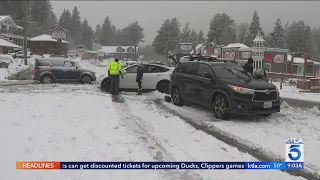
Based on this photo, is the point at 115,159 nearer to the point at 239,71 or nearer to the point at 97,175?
the point at 97,175

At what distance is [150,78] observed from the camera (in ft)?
47.3

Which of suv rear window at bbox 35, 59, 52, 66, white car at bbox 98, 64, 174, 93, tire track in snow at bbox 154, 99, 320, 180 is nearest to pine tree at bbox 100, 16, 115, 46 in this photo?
suv rear window at bbox 35, 59, 52, 66

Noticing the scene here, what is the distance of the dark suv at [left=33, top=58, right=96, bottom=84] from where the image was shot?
18109 millimetres

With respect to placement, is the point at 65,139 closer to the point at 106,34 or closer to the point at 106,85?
the point at 106,85

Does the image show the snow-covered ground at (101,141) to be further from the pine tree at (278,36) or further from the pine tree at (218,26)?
the pine tree at (218,26)

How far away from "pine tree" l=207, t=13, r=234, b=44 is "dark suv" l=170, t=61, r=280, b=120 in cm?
8737

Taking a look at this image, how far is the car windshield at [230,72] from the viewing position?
951 cm

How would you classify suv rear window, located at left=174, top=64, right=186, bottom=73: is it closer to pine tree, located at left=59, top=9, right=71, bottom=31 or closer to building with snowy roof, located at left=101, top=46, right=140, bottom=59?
building with snowy roof, located at left=101, top=46, right=140, bottom=59

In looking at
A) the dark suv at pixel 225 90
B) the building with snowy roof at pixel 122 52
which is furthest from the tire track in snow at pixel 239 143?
the building with snowy roof at pixel 122 52

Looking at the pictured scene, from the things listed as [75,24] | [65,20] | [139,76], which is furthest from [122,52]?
[139,76]

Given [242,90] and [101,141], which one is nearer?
[101,141]

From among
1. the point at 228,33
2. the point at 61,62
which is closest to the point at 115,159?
the point at 61,62

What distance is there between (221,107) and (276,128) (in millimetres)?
1640

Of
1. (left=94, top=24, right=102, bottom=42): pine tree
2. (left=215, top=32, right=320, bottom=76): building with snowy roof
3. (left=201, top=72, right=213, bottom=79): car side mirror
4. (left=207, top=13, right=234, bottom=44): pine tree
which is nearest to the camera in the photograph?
(left=201, top=72, right=213, bottom=79): car side mirror
